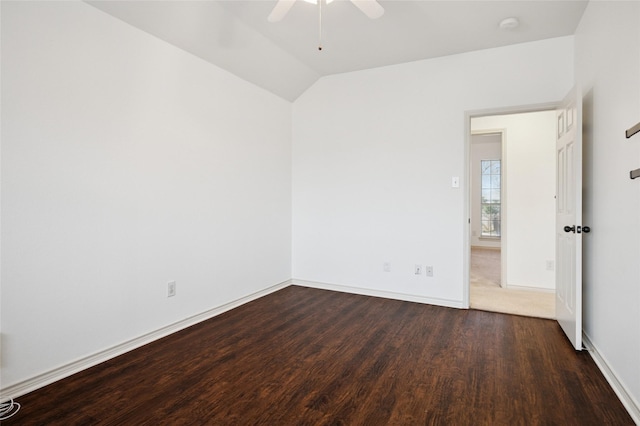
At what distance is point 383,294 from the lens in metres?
4.02

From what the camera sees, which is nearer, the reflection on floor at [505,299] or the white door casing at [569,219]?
the white door casing at [569,219]

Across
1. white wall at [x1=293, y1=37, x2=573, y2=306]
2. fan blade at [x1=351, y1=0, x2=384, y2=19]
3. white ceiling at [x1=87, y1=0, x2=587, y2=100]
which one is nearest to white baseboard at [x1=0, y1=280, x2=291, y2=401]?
white wall at [x1=293, y1=37, x2=573, y2=306]

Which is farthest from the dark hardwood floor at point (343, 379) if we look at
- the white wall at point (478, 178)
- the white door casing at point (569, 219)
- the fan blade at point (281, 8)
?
the white wall at point (478, 178)

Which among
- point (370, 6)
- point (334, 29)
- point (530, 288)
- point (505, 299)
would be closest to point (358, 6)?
point (370, 6)

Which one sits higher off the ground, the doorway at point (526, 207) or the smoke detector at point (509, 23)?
the smoke detector at point (509, 23)

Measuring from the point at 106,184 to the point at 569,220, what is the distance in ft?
11.3

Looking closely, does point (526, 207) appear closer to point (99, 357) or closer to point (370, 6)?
point (370, 6)

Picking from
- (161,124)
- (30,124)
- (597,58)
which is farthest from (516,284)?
(30,124)

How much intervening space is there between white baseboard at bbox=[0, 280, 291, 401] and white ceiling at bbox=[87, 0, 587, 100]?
2322 mm

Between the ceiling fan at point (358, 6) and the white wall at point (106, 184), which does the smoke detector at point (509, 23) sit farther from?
the white wall at point (106, 184)

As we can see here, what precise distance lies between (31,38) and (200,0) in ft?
3.76

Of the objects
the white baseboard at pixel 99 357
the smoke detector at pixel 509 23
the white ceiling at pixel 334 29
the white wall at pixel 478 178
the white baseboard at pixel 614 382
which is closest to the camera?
the white baseboard at pixel 614 382

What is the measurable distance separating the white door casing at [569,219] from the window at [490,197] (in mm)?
5562

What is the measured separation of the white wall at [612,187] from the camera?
1818 mm
